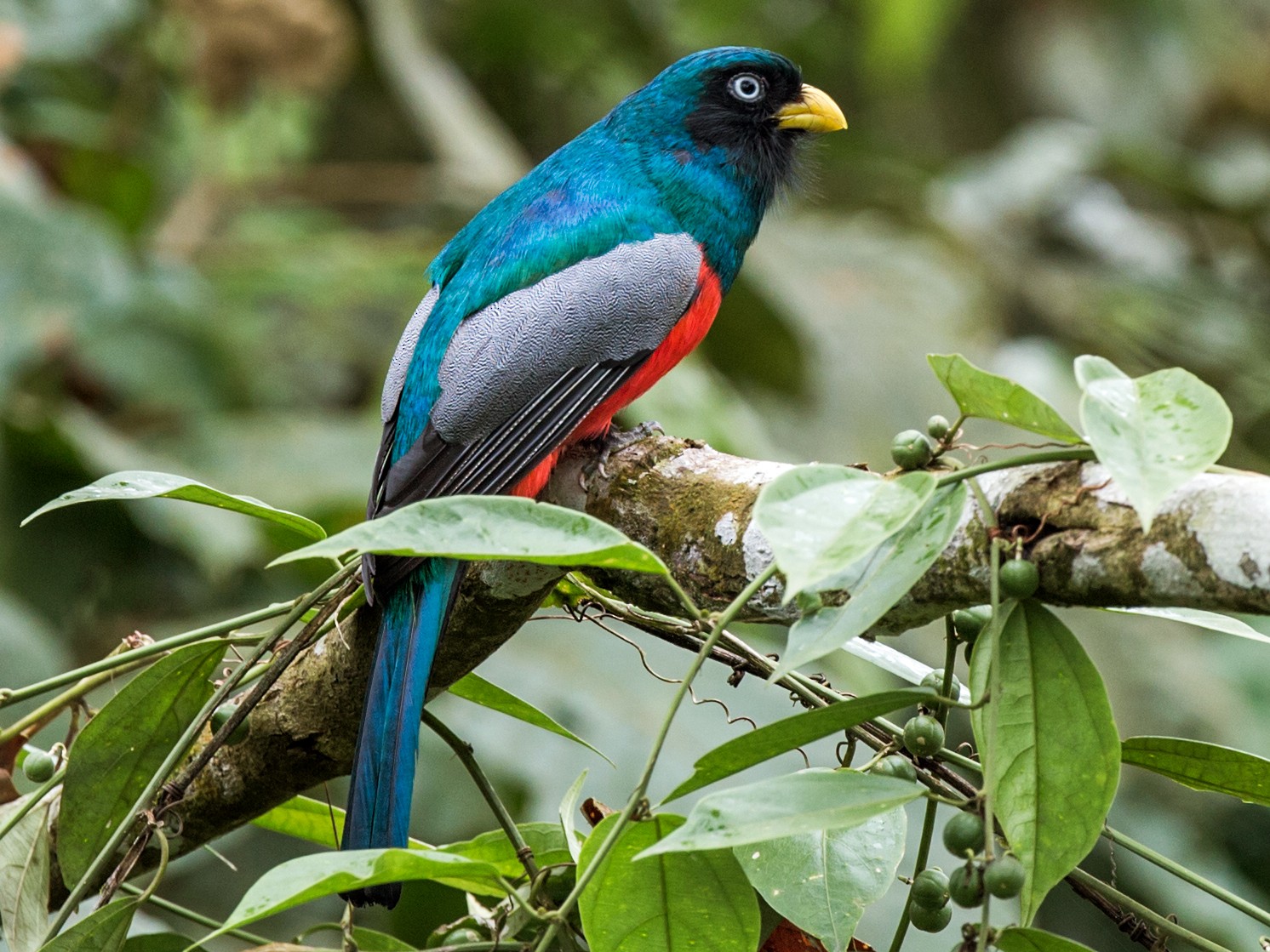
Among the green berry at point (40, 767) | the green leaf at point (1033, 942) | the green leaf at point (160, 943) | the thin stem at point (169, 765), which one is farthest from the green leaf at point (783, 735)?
the green berry at point (40, 767)

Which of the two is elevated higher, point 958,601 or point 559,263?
point 559,263

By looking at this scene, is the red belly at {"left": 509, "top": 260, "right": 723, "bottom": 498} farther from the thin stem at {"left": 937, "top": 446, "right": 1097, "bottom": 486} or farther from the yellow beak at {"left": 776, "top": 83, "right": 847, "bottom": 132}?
the thin stem at {"left": 937, "top": 446, "right": 1097, "bottom": 486}

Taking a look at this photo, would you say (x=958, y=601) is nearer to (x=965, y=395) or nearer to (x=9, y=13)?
(x=965, y=395)

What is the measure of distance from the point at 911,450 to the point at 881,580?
273 millimetres

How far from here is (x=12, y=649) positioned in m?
3.02

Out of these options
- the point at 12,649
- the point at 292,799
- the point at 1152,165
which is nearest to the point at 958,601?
the point at 292,799

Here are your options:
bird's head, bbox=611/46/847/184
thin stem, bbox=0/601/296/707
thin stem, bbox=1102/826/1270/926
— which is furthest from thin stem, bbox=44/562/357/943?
bird's head, bbox=611/46/847/184

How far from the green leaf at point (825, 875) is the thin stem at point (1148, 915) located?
19 centimetres

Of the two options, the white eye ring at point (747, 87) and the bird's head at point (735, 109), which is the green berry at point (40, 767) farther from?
the white eye ring at point (747, 87)

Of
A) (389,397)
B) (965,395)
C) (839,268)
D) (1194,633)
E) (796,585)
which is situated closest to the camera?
(796,585)

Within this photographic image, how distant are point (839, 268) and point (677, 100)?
9.34 ft

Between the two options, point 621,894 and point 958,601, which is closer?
point 621,894

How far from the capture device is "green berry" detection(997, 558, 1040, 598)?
1249mm

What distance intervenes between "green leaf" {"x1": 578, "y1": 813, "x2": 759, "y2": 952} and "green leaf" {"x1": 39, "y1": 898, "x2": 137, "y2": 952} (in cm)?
49
